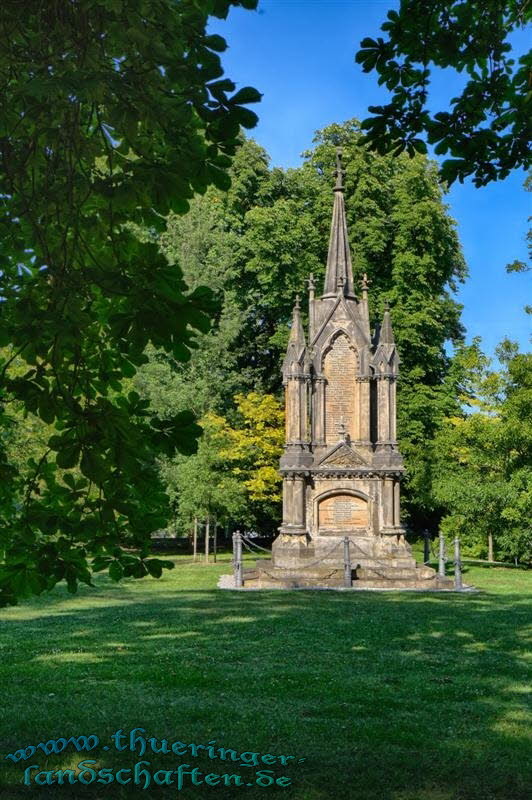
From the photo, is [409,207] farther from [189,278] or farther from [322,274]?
[189,278]

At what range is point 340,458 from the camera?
20703mm

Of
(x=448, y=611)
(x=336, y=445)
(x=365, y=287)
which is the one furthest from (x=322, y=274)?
(x=448, y=611)

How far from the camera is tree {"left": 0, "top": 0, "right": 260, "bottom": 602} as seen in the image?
3.48 metres

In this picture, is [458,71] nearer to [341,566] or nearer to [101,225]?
[101,225]

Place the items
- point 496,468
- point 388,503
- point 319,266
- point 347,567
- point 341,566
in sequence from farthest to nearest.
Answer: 1. point 319,266
2. point 496,468
3. point 388,503
4. point 341,566
5. point 347,567

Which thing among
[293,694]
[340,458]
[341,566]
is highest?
[340,458]

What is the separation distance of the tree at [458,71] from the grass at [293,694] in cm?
419

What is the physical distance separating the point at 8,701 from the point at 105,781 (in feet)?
7.99

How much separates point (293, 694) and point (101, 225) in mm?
5243

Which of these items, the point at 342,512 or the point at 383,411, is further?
the point at 383,411

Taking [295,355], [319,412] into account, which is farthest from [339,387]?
[295,355]

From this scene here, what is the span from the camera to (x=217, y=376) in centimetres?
3106

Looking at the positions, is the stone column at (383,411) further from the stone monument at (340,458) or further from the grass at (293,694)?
the grass at (293,694)

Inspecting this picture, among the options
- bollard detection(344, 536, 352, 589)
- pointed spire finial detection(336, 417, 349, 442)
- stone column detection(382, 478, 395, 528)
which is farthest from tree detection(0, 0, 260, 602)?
pointed spire finial detection(336, 417, 349, 442)
